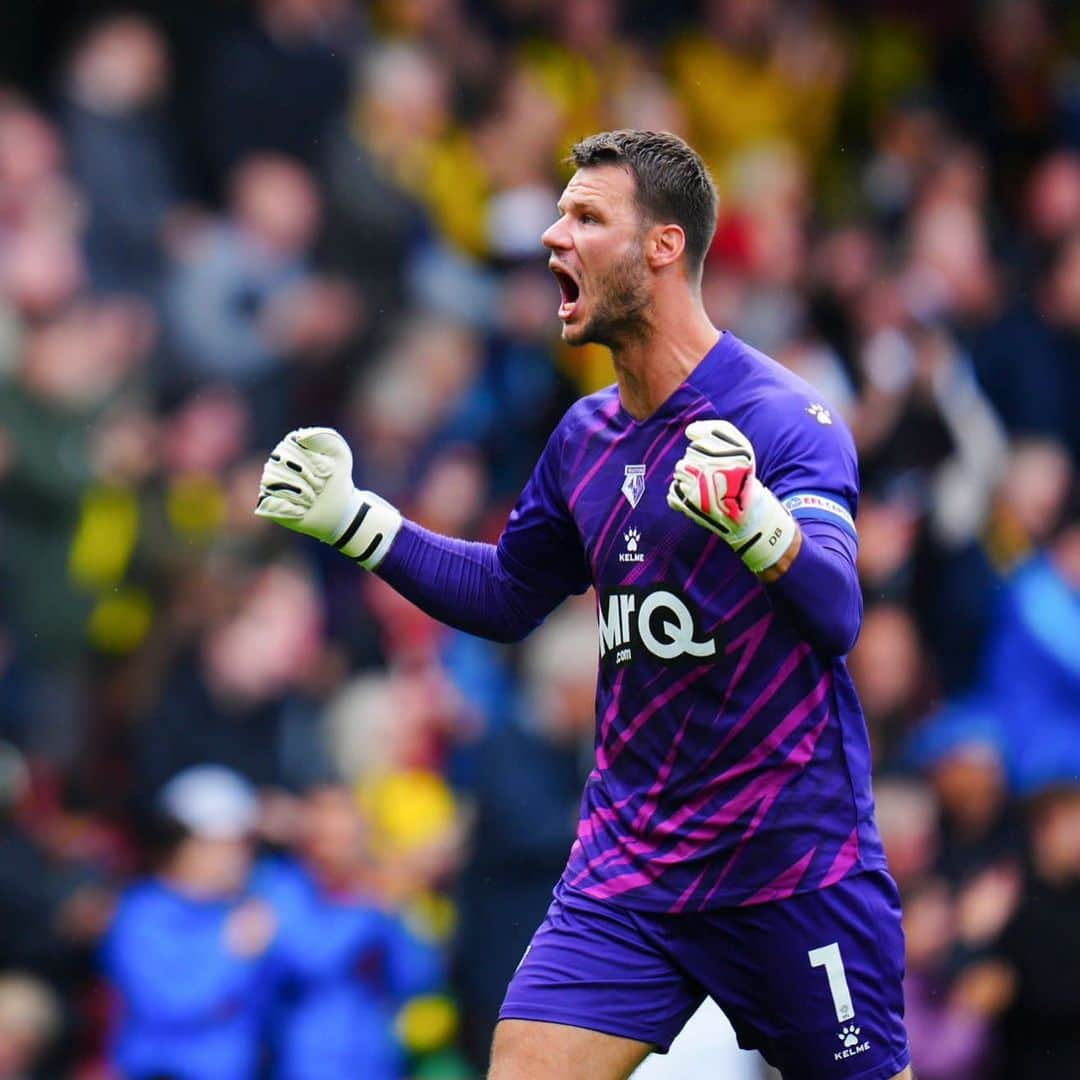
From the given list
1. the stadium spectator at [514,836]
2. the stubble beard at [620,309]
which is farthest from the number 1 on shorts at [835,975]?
the stadium spectator at [514,836]

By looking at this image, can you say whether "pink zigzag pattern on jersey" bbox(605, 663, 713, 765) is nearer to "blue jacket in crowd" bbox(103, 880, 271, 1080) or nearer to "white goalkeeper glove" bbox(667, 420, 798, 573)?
"white goalkeeper glove" bbox(667, 420, 798, 573)

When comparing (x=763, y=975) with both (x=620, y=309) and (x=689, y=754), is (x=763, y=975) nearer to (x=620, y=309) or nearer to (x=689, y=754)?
(x=689, y=754)

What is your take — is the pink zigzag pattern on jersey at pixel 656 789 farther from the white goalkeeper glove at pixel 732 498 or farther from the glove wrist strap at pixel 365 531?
the glove wrist strap at pixel 365 531

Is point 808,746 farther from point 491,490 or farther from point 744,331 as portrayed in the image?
point 744,331

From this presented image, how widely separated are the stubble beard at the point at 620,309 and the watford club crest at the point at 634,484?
27 cm

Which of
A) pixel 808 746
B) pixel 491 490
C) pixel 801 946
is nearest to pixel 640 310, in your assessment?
pixel 808 746

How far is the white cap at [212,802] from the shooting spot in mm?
7031

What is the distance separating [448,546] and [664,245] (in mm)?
875

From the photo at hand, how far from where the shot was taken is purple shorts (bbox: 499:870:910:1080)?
435 cm

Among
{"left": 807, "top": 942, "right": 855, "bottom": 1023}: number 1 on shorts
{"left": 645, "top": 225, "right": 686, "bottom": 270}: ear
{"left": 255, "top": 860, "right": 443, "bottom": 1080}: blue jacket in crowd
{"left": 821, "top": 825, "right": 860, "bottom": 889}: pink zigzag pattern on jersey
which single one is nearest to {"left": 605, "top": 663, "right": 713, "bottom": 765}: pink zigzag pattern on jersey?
{"left": 821, "top": 825, "right": 860, "bottom": 889}: pink zigzag pattern on jersey

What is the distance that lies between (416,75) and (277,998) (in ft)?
13.6

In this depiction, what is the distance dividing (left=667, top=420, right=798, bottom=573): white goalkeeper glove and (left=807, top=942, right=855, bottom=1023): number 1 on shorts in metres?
0.90

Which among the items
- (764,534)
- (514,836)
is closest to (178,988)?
(514,836)

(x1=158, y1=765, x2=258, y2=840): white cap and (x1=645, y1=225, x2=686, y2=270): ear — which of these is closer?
(x1=645, y1=225, x2=686, y2=270): ear
